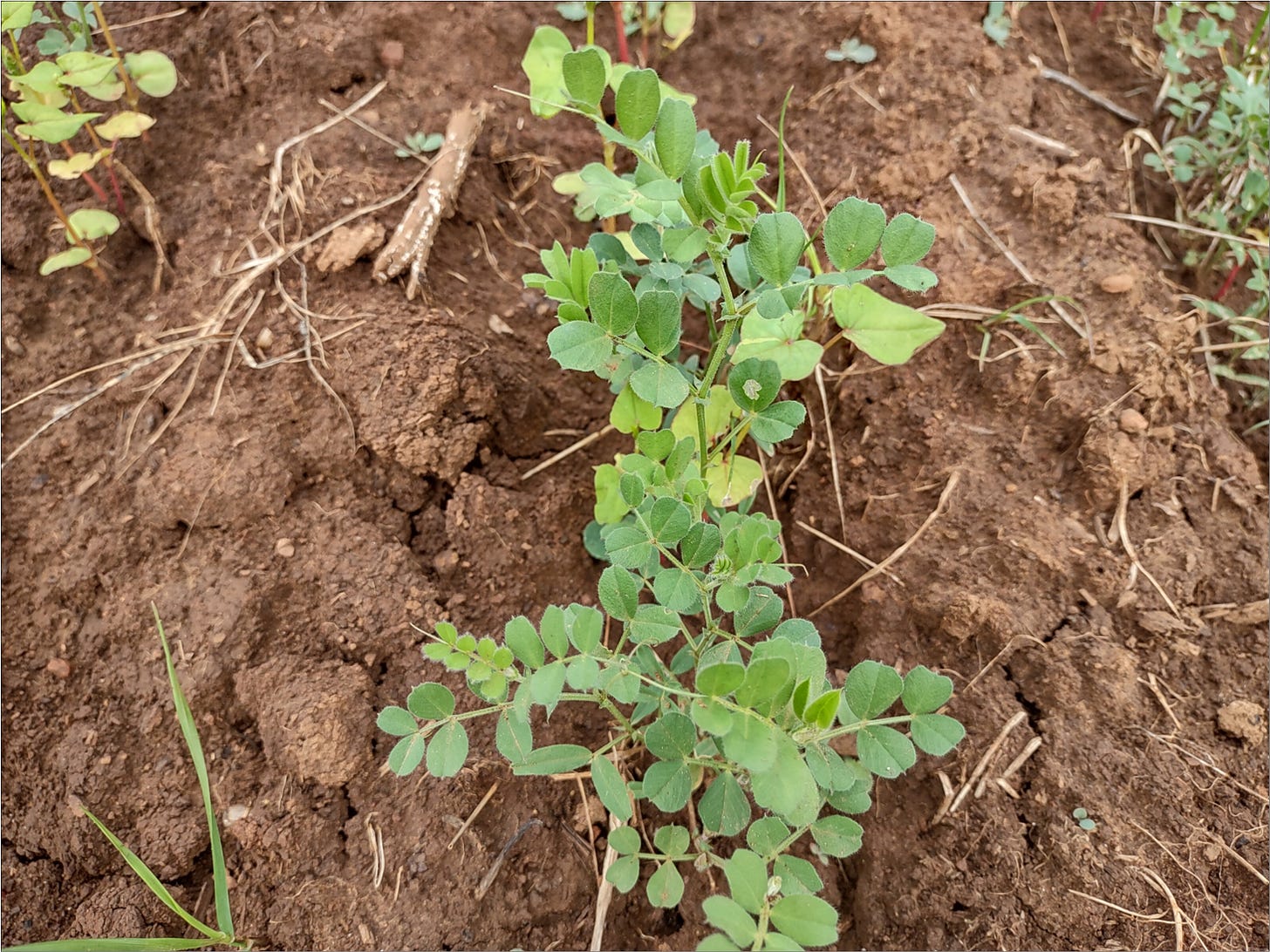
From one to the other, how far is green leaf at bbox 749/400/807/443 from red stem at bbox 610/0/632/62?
117 centimetres

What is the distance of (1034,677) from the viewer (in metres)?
1.55

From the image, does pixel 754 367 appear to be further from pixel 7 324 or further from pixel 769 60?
pixel 7 324

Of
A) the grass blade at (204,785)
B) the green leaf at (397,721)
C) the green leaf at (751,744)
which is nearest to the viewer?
the green leaf at (751,744)

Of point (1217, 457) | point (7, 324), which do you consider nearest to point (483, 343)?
point (7, 324)

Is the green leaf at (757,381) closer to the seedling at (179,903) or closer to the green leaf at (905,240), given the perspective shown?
the green leaf at (905,240)

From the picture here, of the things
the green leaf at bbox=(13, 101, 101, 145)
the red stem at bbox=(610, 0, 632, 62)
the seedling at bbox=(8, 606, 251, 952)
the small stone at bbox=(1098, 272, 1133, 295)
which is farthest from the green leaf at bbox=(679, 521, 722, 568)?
the green leaf at bbox=(13, 101, 101, 145)

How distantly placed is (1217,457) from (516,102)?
5.74ft

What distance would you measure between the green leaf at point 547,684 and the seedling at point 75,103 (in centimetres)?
147

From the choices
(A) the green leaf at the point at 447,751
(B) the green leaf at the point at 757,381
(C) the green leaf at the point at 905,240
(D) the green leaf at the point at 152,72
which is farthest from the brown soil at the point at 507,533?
(C) the green leaf at the point at 905,240

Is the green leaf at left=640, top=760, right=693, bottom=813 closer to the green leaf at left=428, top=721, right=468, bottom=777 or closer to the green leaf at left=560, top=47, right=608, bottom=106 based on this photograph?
the green leaf at left=428, top=721, right=468, bottom=777

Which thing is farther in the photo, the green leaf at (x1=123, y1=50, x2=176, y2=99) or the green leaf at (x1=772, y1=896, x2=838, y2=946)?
the green leaf at (x1=123, y1=50, x2=176, y2=99)

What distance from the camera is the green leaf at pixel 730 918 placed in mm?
1021

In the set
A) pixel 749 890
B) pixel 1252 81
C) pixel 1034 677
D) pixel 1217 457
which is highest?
pixel 1252 81

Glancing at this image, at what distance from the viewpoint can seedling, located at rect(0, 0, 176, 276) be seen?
1.71 meters
